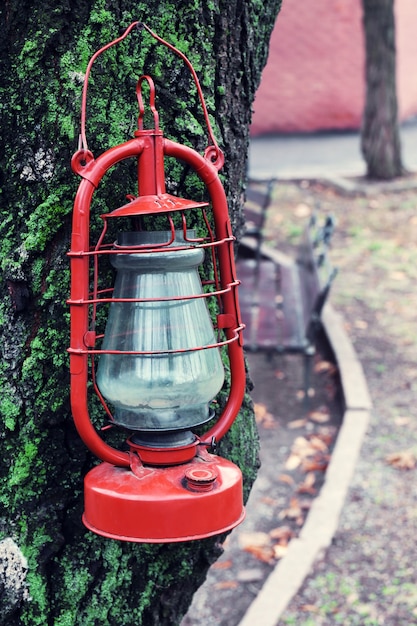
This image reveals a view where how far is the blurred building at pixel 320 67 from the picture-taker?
14.4m

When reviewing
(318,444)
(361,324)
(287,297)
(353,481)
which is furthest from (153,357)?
(361,324)

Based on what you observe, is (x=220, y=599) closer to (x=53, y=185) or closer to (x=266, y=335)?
(x=266, y=335)

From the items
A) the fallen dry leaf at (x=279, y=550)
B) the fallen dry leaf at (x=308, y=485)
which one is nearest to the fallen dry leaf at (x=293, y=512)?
the fallen dry leaf at (x=308, y=485)

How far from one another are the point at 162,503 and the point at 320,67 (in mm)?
14755

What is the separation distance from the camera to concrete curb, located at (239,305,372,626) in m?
3.09

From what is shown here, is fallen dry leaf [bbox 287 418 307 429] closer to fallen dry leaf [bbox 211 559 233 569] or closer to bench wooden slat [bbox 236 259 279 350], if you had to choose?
bench wooden slat [bbox 236 259 279 350]

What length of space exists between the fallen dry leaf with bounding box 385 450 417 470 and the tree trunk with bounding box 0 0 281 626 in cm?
275

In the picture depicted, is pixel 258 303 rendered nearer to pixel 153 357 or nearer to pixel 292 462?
pixel 292 462

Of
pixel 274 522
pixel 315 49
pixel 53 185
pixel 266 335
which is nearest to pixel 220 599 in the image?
pixel 274 522

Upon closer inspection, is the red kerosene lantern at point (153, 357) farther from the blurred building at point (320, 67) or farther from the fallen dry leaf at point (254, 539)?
the blurred building at point (320, 67)

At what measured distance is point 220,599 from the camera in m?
3.31

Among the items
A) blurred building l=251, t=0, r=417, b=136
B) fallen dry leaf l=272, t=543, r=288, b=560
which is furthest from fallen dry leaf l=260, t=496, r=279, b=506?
blurred building l=251, t=0, r=417, b=136

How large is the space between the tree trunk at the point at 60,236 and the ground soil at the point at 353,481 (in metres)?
1.79

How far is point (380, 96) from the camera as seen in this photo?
9562mm
